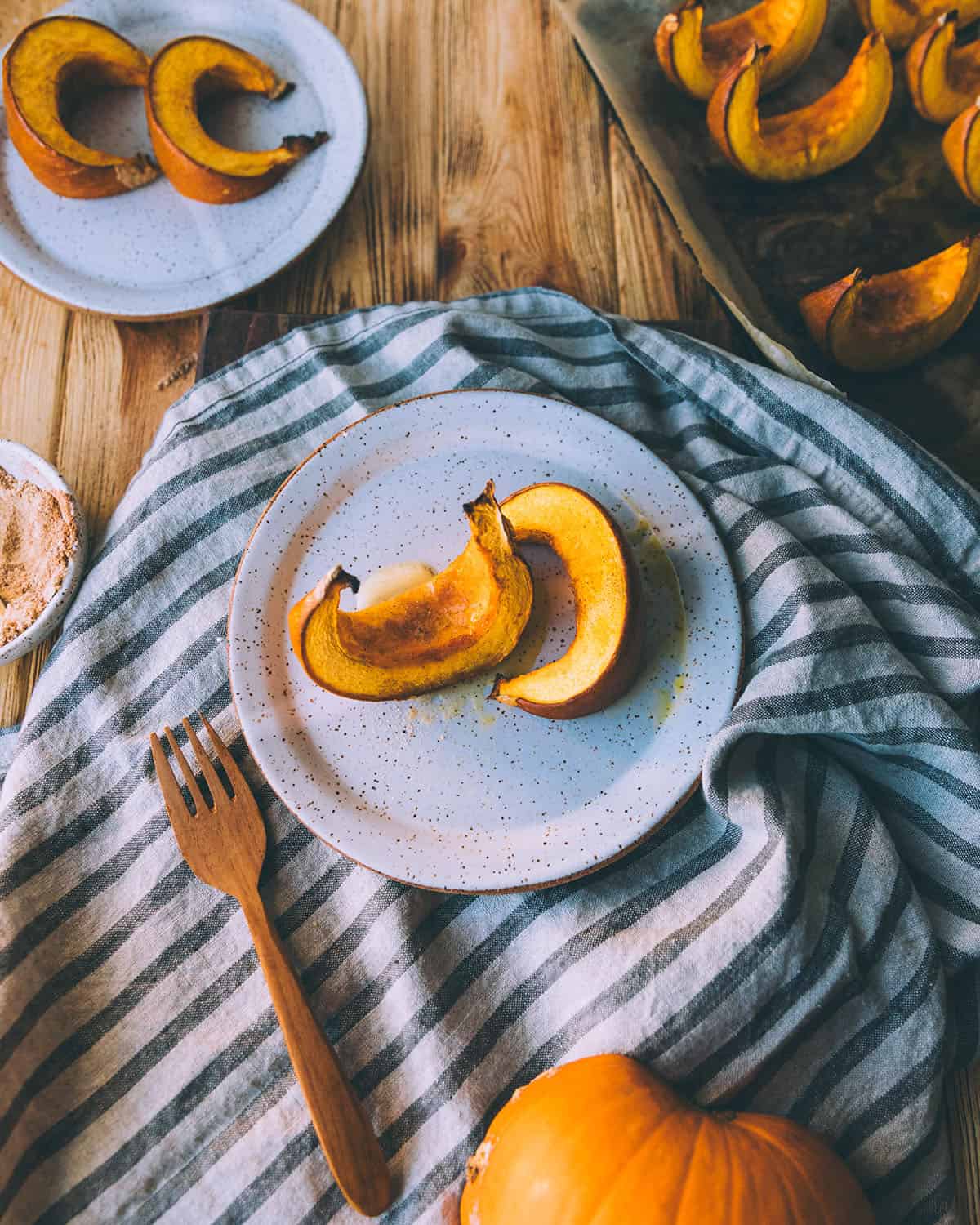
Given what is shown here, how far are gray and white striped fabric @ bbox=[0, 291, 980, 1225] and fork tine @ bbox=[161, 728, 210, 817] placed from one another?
4 cm

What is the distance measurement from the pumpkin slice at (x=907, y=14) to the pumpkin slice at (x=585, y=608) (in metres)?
0.75

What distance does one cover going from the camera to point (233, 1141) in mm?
872

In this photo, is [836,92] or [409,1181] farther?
[836,92]

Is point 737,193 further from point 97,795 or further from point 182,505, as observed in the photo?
point 97,795

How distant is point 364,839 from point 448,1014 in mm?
170

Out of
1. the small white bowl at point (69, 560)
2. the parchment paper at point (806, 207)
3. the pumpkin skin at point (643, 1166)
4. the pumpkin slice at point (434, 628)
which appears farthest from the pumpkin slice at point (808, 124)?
the pumpkin skin at point (643, 1166)

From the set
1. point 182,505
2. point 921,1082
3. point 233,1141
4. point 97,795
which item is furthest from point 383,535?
point 921,1082

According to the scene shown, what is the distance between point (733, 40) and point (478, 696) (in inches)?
33.2

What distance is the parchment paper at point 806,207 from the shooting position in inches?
43.6

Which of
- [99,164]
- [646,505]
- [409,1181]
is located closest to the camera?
[409,1181]

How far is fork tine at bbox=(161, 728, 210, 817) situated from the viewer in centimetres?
94

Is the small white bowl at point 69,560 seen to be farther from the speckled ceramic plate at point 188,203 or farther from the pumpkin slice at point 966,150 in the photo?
the pumpkin slice at point 966,150

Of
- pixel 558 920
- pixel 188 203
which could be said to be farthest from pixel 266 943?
pixel 188 203

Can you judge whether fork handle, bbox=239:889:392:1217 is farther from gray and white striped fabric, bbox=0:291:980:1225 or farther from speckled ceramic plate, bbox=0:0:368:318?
speckled ceramic plate, bbox=0:0:368:318
